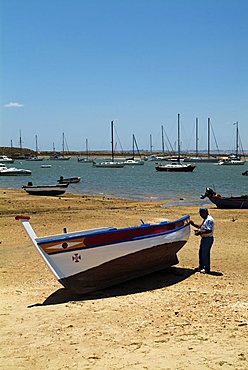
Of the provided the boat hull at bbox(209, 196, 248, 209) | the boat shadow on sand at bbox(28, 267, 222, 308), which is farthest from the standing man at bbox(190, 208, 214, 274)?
the boat hull at bbox(209, 196, 248, 209)

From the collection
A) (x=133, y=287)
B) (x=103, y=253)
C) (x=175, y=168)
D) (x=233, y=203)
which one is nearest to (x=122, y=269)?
(x=133, y=287)

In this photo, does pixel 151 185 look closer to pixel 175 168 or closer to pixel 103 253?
pixel 175 168

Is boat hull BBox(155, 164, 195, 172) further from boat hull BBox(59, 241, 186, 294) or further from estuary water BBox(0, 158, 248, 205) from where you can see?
boat hull BBox(59, 241, 186, 294)

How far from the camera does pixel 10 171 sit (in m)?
66.2

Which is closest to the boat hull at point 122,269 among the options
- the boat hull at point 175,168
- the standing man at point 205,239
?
the standing man at point 205,239

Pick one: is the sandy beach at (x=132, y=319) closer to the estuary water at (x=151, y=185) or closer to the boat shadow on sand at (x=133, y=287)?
the boat shadow on sand at (x=133, y=287)

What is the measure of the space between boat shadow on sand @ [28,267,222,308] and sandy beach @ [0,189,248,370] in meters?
0.02

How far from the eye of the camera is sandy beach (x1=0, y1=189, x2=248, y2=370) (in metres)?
6.14

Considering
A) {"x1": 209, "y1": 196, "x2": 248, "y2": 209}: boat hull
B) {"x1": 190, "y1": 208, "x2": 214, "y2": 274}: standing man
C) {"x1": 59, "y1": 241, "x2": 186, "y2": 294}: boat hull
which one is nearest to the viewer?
{"x1": 59, "y1": 241, "x2": 186, "y2": 294}: boat hull

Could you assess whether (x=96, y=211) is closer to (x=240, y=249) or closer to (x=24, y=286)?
(x=240, y=249)

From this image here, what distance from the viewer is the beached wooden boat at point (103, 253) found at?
869cm

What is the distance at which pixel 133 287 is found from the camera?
9.47m

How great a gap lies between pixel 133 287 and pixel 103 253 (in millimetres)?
984

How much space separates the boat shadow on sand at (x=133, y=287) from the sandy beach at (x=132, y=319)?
0.06ft
